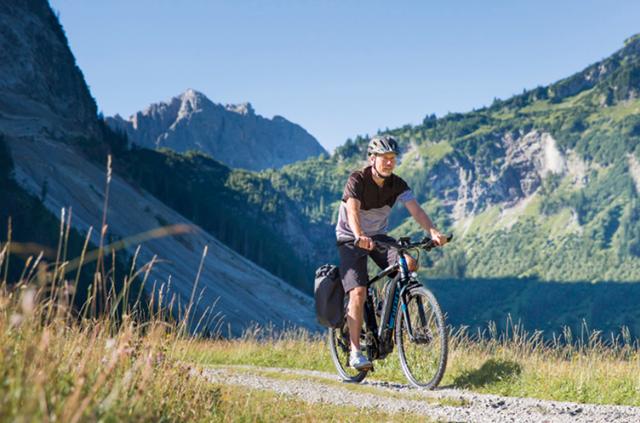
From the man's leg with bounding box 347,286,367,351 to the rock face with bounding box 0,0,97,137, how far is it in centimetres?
11184

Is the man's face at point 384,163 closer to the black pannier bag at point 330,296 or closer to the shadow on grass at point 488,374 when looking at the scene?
the black pannier bag at point 330,296

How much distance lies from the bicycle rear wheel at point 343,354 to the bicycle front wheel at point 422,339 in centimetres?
106

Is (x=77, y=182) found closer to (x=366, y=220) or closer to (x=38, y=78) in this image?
(x=38, y=78)

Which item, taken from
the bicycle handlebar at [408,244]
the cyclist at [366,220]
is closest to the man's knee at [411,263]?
the cyclist at [366,220]

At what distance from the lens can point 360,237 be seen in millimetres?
9719

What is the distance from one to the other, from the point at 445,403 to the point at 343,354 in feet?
11.0

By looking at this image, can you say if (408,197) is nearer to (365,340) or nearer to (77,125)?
(365,340)

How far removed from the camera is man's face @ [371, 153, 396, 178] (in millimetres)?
9961

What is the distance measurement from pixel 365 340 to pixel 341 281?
979 millimetres

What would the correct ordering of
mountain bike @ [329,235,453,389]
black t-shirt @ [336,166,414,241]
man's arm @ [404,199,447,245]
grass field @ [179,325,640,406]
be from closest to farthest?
1. grass field @ [179,325,640,406]
2. mountain bike @ [329,235,453,389]
3. man's arm @ [404,199,447,245]
4. black t-shirt @ [336,166,414,241]

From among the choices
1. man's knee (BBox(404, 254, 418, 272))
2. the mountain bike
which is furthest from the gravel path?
man's knee (BBox(404, 254, 418, 272))

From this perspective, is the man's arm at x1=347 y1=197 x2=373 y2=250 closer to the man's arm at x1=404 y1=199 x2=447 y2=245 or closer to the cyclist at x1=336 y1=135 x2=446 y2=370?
the cyclist at x1=336 y1=135 x2=446 y2=370

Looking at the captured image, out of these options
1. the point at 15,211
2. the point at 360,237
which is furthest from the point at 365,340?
the point at 15,211

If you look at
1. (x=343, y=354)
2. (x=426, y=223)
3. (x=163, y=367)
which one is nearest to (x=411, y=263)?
(x=426, y=223)
